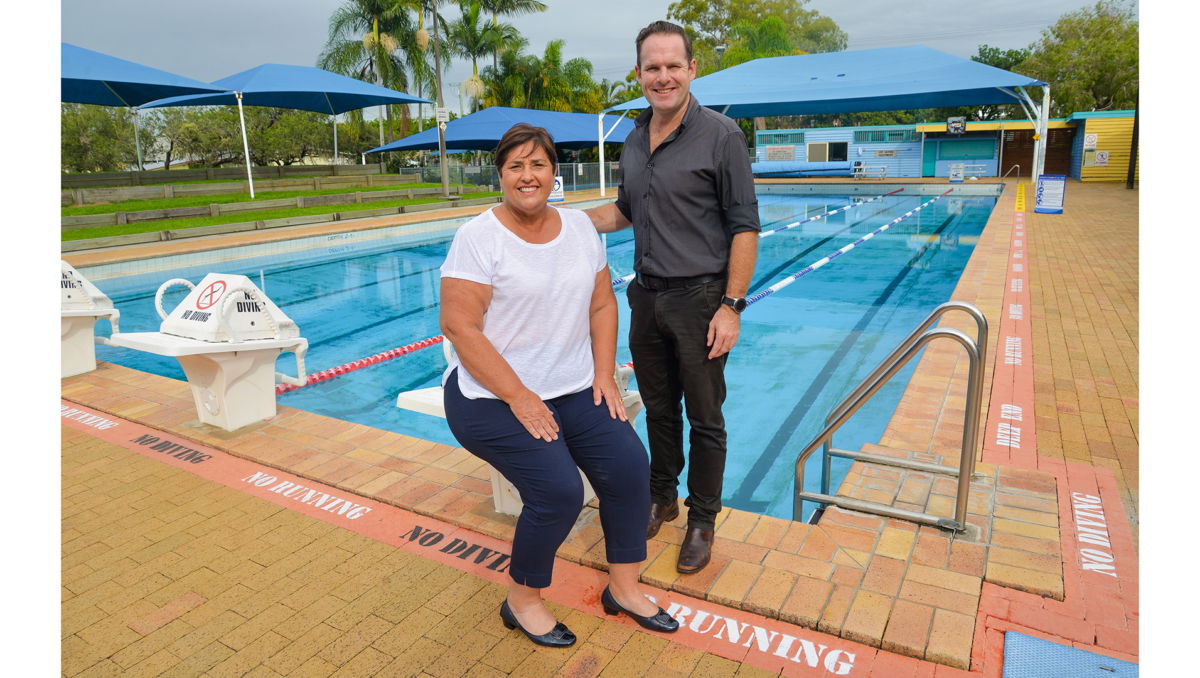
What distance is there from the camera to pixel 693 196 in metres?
2.30

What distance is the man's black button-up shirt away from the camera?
227 cm

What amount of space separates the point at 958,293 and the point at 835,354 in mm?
1536

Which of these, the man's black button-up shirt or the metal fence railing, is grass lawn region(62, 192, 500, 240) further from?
the man's black button-up shirt

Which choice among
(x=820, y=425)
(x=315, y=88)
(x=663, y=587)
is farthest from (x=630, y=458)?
(x=315, y=88)

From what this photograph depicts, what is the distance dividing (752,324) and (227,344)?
17.9 feet

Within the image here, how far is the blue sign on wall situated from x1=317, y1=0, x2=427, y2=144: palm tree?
74.4 feet

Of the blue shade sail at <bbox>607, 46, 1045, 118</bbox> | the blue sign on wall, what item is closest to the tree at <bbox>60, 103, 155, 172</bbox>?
the blue shade sail at <bbox>607, 46, 1045, 118</bbox>

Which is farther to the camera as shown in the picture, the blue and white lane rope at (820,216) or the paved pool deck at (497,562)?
the blue and white lane rope at (820,216)

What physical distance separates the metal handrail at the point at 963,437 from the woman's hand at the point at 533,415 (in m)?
1.23

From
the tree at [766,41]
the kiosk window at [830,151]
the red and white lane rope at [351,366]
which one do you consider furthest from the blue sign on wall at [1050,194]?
the tree at [766,41]

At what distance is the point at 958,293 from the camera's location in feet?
23.2

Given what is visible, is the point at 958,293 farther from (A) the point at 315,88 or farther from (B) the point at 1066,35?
(B) the point at 1066,35

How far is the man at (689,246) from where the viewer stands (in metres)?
2.26

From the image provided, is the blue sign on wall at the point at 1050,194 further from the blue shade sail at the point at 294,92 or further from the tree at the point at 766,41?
the tree at the point at 766,41
